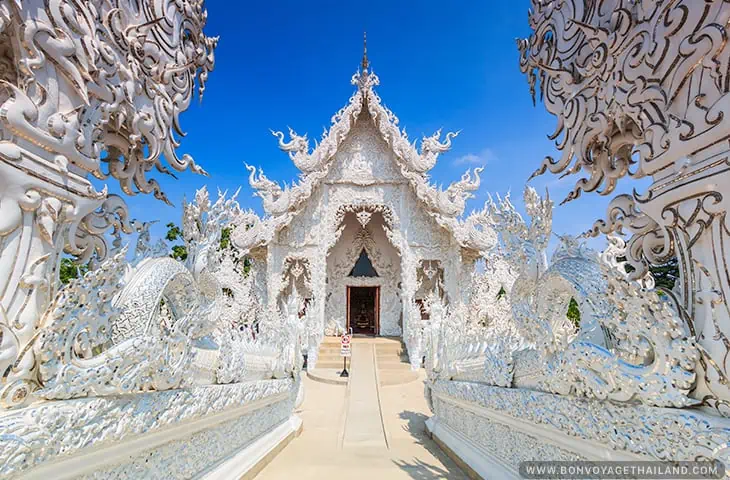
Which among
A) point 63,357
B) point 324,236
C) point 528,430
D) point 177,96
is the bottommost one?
point 528,430

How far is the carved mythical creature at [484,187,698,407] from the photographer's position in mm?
→ 1283

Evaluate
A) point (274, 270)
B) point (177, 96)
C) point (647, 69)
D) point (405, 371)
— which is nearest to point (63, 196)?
point (177, 96)

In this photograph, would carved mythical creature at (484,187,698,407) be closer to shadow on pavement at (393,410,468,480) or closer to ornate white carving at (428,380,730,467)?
ornate white carving at (428,380,730,467)

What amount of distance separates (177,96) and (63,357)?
1.42 m

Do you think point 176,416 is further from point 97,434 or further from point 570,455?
point 570,455

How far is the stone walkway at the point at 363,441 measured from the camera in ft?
9.76

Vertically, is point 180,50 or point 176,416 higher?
point 180,50

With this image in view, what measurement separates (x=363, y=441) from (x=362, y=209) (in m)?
7.64

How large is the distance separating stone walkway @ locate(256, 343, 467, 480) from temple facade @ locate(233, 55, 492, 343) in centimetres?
330

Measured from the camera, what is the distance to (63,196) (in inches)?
53.3

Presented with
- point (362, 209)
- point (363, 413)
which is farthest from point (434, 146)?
point (363, 413)

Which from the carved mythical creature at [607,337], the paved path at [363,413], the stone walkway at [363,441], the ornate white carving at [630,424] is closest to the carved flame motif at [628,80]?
the carved mythical creature at [607,337]

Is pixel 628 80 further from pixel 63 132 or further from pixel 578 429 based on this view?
pixel 63 132

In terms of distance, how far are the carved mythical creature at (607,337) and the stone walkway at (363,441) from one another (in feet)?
5.29
